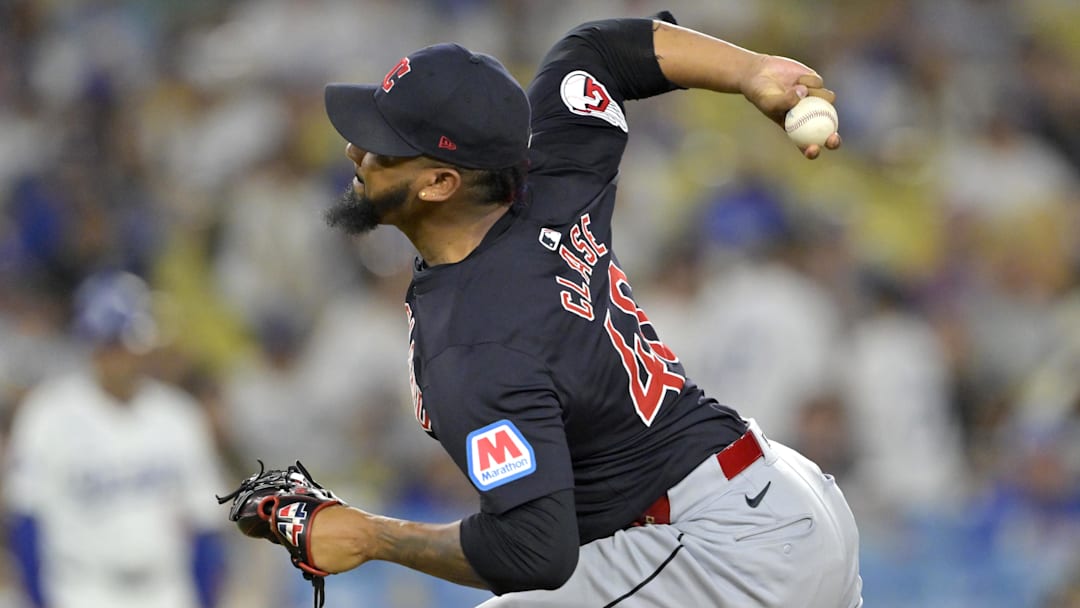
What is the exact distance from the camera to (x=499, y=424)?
118 inches

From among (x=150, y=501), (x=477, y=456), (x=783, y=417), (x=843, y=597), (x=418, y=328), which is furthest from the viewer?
(x=783, y=417)

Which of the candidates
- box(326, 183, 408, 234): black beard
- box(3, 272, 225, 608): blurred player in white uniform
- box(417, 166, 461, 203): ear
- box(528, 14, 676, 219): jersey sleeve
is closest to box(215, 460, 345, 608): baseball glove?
box(326, 183, 408, 234): black beard

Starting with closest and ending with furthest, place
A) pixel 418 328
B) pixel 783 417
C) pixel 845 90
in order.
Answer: pixel 418 328
pixel 783 417
pixel 845 90

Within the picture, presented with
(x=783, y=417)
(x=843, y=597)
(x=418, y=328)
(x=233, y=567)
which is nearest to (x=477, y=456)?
(x=418, y=328)

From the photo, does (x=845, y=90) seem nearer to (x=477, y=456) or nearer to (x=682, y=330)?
(x=682, y=330)

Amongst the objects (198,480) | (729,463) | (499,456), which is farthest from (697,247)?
(499,456)

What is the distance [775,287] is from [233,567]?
3.05 metres

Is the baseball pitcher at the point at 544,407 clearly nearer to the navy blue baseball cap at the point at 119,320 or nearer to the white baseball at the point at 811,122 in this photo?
the white baseball at the point at 811,122

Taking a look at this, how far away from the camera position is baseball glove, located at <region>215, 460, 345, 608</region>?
3139mm

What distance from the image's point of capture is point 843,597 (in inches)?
134

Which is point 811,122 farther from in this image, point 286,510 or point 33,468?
point 33,468

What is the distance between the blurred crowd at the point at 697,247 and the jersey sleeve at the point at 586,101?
335 centimetres

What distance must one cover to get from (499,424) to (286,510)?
526mm

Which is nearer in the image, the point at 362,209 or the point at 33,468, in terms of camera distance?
the point at 362,209
